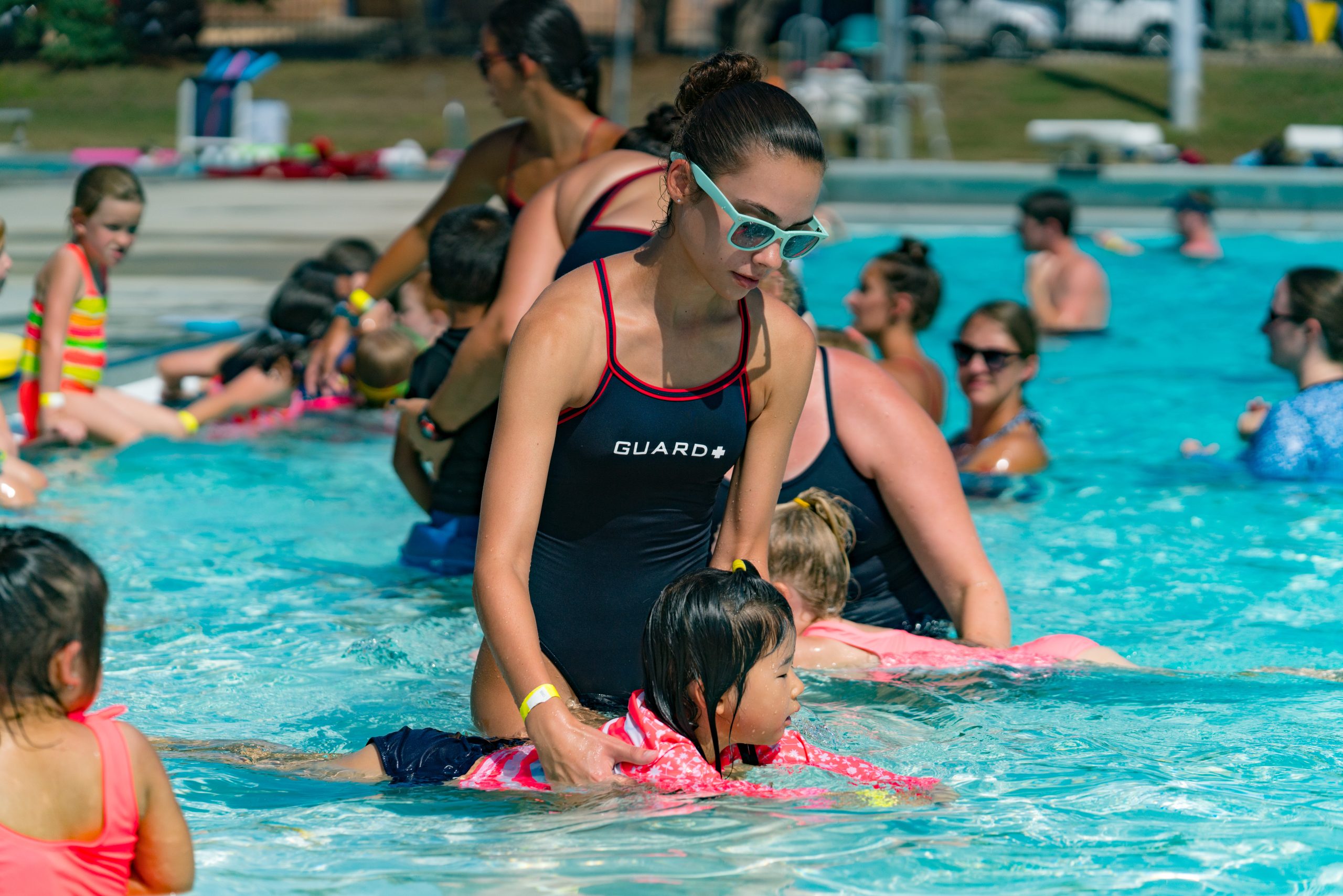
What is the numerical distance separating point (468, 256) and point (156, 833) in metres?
2.90

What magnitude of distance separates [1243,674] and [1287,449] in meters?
2.60

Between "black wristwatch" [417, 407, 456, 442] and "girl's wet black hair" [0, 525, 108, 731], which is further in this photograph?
"black wristwatch" [417, 407, 456, 442]

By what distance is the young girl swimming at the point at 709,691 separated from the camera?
2.80m

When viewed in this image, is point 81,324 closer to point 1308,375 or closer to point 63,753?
point 63,753

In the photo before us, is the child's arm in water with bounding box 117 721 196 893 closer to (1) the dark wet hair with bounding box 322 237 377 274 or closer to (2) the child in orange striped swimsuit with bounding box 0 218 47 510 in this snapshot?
(2) the child in orange striped swimsuit with bounding box 0 218 47 510

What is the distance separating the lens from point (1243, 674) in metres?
4.37

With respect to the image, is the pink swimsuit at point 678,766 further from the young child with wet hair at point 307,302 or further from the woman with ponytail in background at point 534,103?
the young child with wet hair at point 307,302

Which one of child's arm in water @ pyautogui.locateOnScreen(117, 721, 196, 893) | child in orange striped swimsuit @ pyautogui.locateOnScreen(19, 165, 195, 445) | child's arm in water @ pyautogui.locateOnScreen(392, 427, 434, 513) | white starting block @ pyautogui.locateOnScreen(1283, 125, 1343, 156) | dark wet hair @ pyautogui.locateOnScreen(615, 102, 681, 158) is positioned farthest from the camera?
white starting block @ pyautogui.locateOnScreen(1283, 125, 1343, 156)

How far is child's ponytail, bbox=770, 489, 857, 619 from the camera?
389cm

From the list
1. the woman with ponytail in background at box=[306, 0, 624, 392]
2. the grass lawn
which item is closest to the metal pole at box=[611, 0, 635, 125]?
the grass lawn

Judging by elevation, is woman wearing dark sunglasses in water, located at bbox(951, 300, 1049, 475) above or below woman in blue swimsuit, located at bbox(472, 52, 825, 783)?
below

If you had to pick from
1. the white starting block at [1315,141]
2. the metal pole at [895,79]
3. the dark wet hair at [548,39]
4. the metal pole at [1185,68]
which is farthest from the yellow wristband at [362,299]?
the metal pole at [1185,68]

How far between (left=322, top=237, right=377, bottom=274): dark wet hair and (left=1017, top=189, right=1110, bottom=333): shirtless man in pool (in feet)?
16.4

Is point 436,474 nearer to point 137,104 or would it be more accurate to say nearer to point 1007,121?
point 137,104
